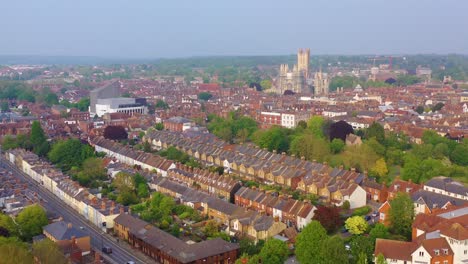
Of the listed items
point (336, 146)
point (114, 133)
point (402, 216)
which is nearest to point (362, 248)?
point (402, 216)

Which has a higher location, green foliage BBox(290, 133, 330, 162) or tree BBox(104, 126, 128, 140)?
green foliage BBox(290, 133, 330, 162)

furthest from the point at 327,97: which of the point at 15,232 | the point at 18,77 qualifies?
the point at 18,77

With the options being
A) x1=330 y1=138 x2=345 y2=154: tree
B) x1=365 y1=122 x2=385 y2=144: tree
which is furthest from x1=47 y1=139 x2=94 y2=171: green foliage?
x1=365 y1=122 x2=385 y2=144: tree

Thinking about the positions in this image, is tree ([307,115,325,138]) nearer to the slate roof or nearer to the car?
the car

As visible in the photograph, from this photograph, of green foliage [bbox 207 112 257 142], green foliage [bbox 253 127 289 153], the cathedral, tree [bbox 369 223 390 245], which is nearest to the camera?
tree [bbox 369 223 390 245]

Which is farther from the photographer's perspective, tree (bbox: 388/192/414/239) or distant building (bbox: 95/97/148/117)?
distant building (bbox: 95/97/148/117)

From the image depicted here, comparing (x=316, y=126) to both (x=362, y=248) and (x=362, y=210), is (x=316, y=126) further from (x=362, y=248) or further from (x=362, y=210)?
(x=362, y=248)

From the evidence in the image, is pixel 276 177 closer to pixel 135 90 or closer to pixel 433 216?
pixel 433 216
